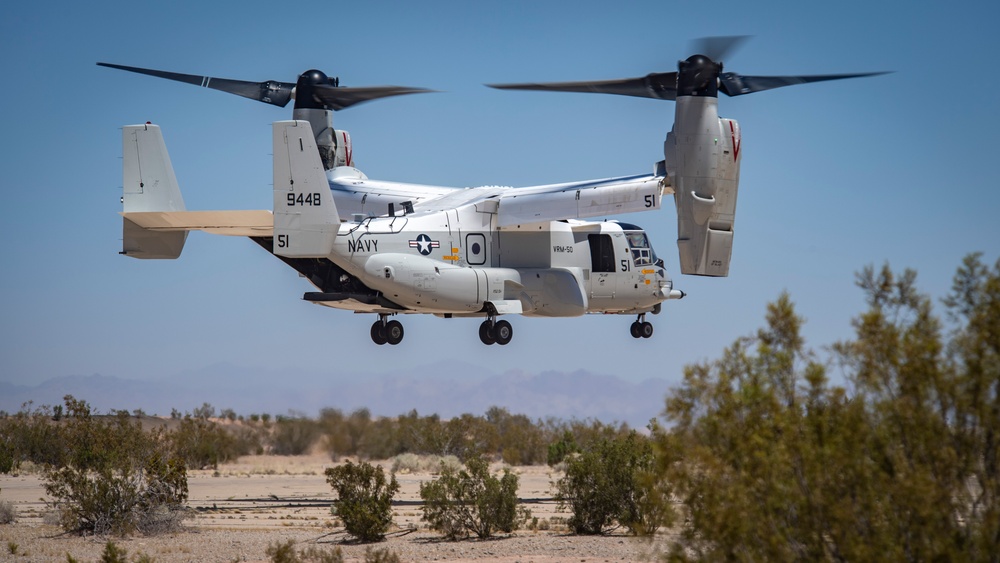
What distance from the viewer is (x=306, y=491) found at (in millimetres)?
33219

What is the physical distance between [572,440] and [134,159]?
2665cm

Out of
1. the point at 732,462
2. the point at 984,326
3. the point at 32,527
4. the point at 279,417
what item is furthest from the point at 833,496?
the point at 279,417

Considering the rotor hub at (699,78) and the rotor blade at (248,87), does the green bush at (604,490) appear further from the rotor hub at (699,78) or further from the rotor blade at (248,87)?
the rotor blade at (248,87)

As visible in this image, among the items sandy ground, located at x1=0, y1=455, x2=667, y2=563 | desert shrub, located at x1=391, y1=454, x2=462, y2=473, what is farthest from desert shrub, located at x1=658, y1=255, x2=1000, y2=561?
desert shrub, located at x1=391, y1=454, x2=462, y2=473

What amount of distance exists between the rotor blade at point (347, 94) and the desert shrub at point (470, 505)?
492 inches

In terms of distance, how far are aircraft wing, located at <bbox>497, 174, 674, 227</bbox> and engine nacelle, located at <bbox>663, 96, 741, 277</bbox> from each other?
2.80ft

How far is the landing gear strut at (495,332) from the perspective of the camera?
28656 millimetres

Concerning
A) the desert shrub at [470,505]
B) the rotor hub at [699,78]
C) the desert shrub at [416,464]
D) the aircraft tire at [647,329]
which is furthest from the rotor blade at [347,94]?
the desert shrub at [416,464]

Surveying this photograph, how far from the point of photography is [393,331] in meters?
29.0

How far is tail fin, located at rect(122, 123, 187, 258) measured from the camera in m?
24.9

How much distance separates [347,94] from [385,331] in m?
7.31

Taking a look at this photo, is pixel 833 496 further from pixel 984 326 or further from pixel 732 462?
pixel 984 326

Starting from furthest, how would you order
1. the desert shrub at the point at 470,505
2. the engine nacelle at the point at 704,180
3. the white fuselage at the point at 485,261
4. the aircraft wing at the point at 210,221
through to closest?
the white fuselage at the point at 485,261 < the engine nacelle at the point at 704,180 < the aircraft wing at the point at 210,221 < the desert shrub at the point at 470,505

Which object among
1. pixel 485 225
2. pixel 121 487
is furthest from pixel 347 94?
pixel 121 487
